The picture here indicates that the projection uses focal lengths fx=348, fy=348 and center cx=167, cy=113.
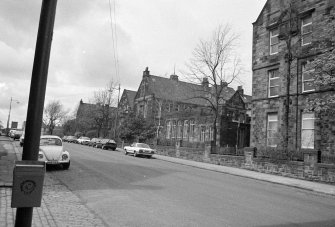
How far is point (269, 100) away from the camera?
29.0m

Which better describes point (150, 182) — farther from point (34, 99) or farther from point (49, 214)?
point (34, 99)

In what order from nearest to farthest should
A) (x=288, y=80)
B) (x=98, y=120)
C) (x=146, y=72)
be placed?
(x=288, y=80) → (x=98, y=120) → (x=146, y=72)

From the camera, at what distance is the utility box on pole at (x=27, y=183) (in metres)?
3.88

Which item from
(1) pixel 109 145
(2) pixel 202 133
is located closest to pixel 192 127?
(2) pixel 202 133

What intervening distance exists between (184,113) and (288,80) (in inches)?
1038

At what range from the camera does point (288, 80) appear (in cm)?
2678

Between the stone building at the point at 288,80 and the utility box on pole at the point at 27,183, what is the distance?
65.3 feet

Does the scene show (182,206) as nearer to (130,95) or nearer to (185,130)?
(185,130)

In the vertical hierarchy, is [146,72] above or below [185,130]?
above

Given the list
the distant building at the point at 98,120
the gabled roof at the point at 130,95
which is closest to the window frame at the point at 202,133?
the distant building at the point at 98,120

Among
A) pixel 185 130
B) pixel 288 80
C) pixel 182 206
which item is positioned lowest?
pixel 182 206

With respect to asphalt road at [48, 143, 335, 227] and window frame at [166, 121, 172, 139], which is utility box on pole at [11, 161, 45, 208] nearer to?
asphalt road at [48, 143, 335, 227]

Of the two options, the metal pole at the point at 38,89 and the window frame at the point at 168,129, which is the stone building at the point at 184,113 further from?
the metal pole at the point at 38,89

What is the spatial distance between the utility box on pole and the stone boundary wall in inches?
739
